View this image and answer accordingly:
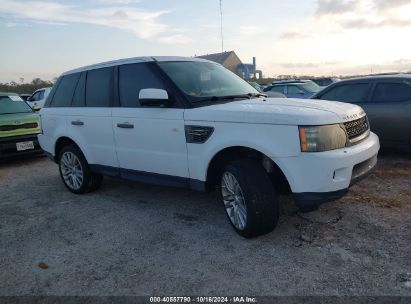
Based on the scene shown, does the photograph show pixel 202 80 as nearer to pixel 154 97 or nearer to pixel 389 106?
pixel 154 97

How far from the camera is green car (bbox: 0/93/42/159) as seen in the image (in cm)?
786

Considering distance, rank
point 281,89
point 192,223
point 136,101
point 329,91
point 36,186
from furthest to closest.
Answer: point 281,89 < point 329,91 < point 36,186 < point 136,101 < point 192,223

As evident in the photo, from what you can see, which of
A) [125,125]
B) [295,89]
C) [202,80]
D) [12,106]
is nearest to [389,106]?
[202,80]

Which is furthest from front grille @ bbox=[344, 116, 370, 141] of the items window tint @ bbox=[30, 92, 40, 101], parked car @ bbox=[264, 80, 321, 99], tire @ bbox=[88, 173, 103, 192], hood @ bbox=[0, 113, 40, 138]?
window tint @ bbox=[30, 92, 40, 101]

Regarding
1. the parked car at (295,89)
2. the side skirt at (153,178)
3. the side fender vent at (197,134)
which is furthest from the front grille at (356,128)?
the parked car at (295,89)

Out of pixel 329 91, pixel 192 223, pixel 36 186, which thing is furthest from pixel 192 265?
pixel 329 91

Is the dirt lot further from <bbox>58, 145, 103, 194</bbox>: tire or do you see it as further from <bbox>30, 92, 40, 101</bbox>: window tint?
<bbox>30, 92, 40, 101</bbox>: window tint

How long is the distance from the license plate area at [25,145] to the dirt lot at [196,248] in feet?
10.2

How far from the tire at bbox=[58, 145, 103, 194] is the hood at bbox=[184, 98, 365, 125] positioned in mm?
2197

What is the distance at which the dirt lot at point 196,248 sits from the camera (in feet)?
9.41

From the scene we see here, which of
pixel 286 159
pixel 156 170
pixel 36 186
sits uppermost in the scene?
pixel 286 159

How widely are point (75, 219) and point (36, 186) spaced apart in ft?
7.05

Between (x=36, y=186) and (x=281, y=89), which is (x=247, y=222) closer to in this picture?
(x=36, y=186)

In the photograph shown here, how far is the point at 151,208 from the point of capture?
4.69 meters
